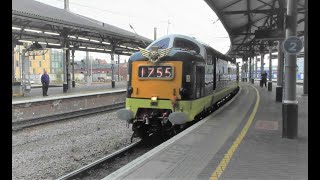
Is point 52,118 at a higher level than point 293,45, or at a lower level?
lower

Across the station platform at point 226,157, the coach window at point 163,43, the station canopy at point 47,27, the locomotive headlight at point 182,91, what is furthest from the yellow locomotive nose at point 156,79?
the station canopy at point 47,27

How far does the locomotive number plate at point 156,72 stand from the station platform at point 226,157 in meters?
1.76

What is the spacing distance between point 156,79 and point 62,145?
3.48m

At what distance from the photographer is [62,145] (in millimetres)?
10172

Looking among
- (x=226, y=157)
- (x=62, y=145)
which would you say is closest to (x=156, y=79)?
(x=62, y=145)

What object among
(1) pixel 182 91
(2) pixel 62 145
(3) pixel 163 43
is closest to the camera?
(1) pixel 182 91

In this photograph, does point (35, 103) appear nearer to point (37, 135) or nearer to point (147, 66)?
point (37, 135)

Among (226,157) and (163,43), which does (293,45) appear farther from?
(163,43)

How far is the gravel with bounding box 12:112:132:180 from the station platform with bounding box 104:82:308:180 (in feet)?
7.72

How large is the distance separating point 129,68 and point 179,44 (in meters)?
1.86

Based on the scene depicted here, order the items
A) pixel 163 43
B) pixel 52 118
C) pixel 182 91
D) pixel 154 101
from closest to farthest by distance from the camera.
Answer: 1. pixel 182 91
2. pixel 154 101
3. pixel 163 43
4. pixel 52 118

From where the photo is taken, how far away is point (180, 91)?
31.4 feet

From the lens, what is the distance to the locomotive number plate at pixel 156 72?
9691 millimetres

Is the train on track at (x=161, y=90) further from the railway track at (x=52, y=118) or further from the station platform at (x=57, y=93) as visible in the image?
the station platform at (x=57, y=93)
